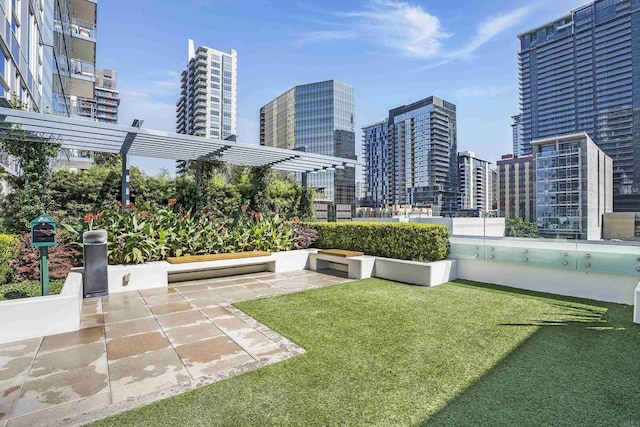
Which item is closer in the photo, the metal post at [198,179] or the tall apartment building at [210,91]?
the metal post at [198,179]

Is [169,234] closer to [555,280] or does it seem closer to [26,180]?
[26,180]

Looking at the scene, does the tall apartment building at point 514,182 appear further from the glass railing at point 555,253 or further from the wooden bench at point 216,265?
the wooden bench at point 216,265

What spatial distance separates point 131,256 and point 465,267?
688cm

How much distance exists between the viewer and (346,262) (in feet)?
25.9

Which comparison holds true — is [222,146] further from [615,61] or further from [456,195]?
[456,195]

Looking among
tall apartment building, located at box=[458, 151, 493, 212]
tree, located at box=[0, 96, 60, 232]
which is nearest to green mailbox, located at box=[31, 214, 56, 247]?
tree, located at box=[0, 96, 60, 232]

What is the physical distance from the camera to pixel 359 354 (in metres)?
3.38

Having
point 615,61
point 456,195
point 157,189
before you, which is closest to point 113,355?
point 157,189

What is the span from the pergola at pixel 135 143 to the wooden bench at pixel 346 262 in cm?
360

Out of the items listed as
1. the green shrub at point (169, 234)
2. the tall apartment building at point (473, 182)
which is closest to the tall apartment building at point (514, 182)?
the tall apartment building at point (473, 182)

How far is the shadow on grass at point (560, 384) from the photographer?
231 centimetres

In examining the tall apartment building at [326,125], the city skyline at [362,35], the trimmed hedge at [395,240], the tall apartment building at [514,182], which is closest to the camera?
the trimmed hedge at [395,240]

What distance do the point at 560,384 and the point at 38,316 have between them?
5.44 metres

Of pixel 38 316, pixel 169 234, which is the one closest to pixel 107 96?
pixel 169 234
